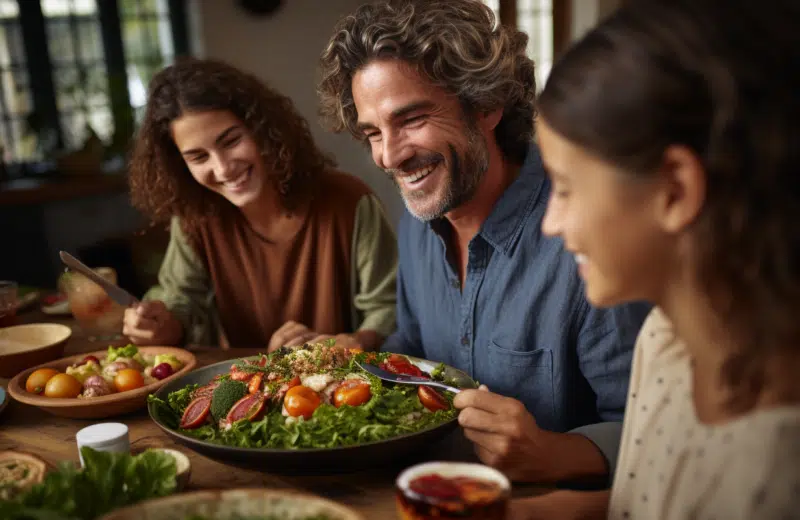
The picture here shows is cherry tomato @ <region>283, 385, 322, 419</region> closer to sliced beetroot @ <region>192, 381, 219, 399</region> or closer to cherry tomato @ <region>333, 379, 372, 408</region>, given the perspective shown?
cherry tomato @ <region>333, 379, 372, 408</region>

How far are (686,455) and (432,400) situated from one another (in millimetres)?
506

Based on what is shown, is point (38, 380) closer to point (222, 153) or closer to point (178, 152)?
point (222, 153)

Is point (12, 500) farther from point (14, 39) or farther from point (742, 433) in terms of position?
point (14, 39)

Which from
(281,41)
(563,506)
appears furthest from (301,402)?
(281,41)

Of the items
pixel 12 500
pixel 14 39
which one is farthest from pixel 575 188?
pixel 14 39

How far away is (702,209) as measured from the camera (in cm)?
72

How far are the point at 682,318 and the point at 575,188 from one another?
0.19 metres

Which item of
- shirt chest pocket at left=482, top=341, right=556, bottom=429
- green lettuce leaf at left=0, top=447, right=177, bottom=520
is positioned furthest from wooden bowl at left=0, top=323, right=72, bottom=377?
shirt chest pocket at left=482, top=341, right=556, bottom=429

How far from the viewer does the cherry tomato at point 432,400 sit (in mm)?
1269

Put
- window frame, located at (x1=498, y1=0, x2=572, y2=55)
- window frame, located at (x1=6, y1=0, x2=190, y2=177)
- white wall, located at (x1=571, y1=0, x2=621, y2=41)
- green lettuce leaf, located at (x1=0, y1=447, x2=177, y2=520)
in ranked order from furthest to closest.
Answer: window frame, located at (x1=498, y1=0, x2=572, y2=55)
white wall, located at (x1=571, y1=0, x2=621, y2=41)
window frame, located at (x1=6, y1=0, x2=190, y2=177)
green lettuce leaf, located at (x1=0, y1=447, x2=177, y2=520)

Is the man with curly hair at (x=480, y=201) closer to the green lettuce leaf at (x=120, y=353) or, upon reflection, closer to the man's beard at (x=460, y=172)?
the man's beard at (x=460, y=172)

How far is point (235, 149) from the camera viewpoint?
7.34 feet

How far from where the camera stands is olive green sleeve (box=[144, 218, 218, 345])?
2.33 meters

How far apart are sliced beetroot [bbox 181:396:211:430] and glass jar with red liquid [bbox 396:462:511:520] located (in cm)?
58
